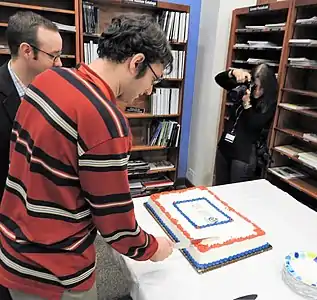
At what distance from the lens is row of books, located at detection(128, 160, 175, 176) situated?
2.96 meters

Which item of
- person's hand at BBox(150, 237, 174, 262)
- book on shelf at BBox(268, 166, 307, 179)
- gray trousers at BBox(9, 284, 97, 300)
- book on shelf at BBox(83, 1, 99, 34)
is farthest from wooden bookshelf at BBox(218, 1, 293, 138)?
gray trousers at BBox(9, 284, 97, 300)

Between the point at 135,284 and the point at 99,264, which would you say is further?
the point at 99,264

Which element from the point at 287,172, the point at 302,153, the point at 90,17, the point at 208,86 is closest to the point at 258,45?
the point at 208,86

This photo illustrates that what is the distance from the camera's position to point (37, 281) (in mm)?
785

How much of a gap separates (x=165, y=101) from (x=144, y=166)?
2.27 ft

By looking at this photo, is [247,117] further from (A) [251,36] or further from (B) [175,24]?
(B) [175,24]

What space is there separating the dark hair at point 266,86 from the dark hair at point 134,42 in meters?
1.51

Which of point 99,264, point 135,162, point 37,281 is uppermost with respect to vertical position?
point 37,281

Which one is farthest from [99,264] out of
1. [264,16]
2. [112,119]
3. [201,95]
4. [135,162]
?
[264,16]

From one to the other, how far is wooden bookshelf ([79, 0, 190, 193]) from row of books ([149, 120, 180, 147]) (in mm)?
40

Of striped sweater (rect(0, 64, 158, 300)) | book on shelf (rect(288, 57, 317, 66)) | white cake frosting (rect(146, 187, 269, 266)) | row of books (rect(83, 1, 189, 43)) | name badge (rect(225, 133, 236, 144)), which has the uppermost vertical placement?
row of books (rect(83, 1, 189, 43))

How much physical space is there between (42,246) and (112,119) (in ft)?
1.25

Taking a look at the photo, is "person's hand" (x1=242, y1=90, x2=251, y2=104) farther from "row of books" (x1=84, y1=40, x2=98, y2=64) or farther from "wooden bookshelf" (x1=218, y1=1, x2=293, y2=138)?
"row of books" (x1=84, y1=40, x2=98, y2=64)

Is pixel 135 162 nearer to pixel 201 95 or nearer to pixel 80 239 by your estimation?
pixel 201 95
